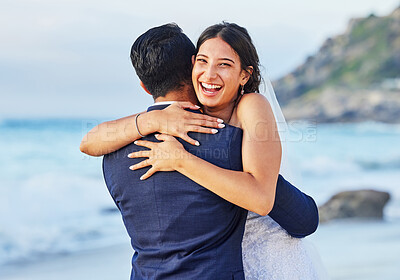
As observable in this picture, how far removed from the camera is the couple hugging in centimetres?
154

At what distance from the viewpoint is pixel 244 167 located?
154 cm

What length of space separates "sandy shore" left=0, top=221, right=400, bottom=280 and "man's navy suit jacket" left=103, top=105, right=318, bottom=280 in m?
2.86

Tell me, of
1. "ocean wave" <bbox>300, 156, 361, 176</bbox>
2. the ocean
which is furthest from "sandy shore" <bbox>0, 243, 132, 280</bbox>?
"ocean wave" <bbox>300, 156, 361, 176</bbox>

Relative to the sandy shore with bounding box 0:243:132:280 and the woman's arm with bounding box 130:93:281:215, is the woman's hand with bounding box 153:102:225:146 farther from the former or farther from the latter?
the sandy shore with bounding box 0:243:132:280

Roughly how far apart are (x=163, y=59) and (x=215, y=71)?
180 millimetres

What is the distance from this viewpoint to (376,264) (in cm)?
479

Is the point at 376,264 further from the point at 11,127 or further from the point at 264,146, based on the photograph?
the point at 11,127

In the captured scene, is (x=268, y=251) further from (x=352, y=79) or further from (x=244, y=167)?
(x=352, y=79)

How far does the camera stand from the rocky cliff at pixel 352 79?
16.7m

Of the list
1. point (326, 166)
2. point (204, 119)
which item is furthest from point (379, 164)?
point (204, 119)

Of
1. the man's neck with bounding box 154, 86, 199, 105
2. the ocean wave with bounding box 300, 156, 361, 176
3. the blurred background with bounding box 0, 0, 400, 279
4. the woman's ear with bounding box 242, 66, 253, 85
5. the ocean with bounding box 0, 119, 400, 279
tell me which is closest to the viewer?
the man's neck with bounding box 154, 86, 199, 105

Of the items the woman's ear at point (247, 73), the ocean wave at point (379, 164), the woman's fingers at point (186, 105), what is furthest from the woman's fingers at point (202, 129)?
the ocean wave at point (379, 164)

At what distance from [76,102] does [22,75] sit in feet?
5.15

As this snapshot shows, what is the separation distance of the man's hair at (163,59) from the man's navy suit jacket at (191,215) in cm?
18
